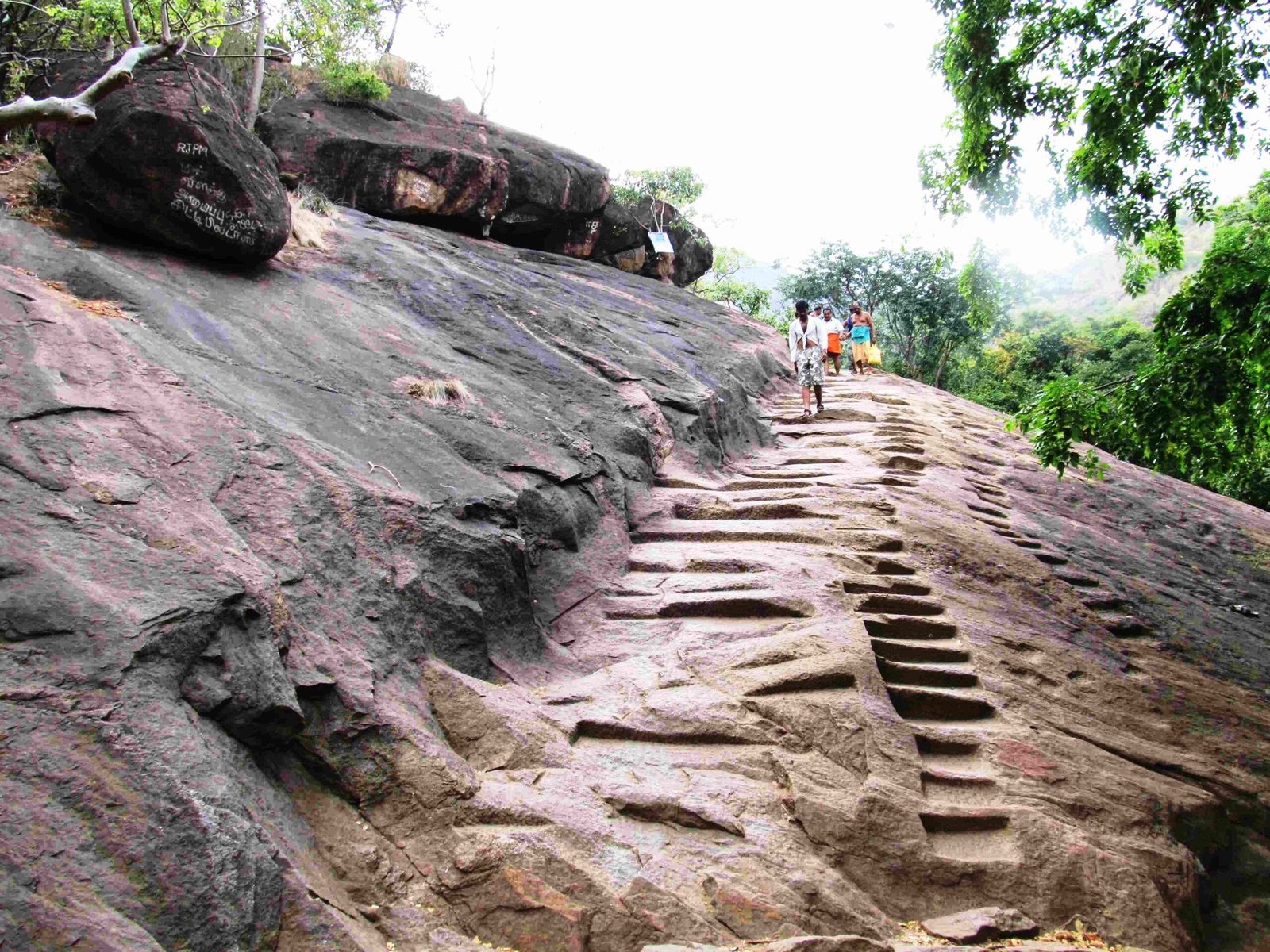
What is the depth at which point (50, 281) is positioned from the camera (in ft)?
19.1

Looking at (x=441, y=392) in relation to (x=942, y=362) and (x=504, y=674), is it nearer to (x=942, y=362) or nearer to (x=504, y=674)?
(x=504, y=674)

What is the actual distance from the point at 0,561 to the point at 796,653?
4.20 m

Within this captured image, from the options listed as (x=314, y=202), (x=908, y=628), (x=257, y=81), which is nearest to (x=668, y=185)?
(x=257, y=81)

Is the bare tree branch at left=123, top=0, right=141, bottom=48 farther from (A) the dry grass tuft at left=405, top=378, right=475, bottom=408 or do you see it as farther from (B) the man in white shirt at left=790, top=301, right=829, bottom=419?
(B) the man in white shirt at left=790, top=301, right=829, bottom=419

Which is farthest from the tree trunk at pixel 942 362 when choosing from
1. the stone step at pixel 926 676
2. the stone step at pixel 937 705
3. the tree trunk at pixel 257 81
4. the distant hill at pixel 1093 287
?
the distant hill at pixel 1093 287

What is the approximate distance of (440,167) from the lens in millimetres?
15094

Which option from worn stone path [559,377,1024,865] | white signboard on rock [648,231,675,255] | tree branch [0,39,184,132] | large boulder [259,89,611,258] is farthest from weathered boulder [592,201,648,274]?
tree branch [0,39,184,132]

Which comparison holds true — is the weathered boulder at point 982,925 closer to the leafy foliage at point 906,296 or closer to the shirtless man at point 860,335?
the shirtless man at point 860,335

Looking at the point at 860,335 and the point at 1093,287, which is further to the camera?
the point at 1093,287

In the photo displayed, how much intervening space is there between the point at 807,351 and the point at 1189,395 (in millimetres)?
5954

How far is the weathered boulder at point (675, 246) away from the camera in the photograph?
21.1m

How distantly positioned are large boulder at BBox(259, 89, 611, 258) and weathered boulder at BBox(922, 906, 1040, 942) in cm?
1288

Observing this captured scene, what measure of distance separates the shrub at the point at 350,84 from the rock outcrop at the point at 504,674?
7.54 m

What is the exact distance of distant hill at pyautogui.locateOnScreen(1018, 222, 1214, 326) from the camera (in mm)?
60031
